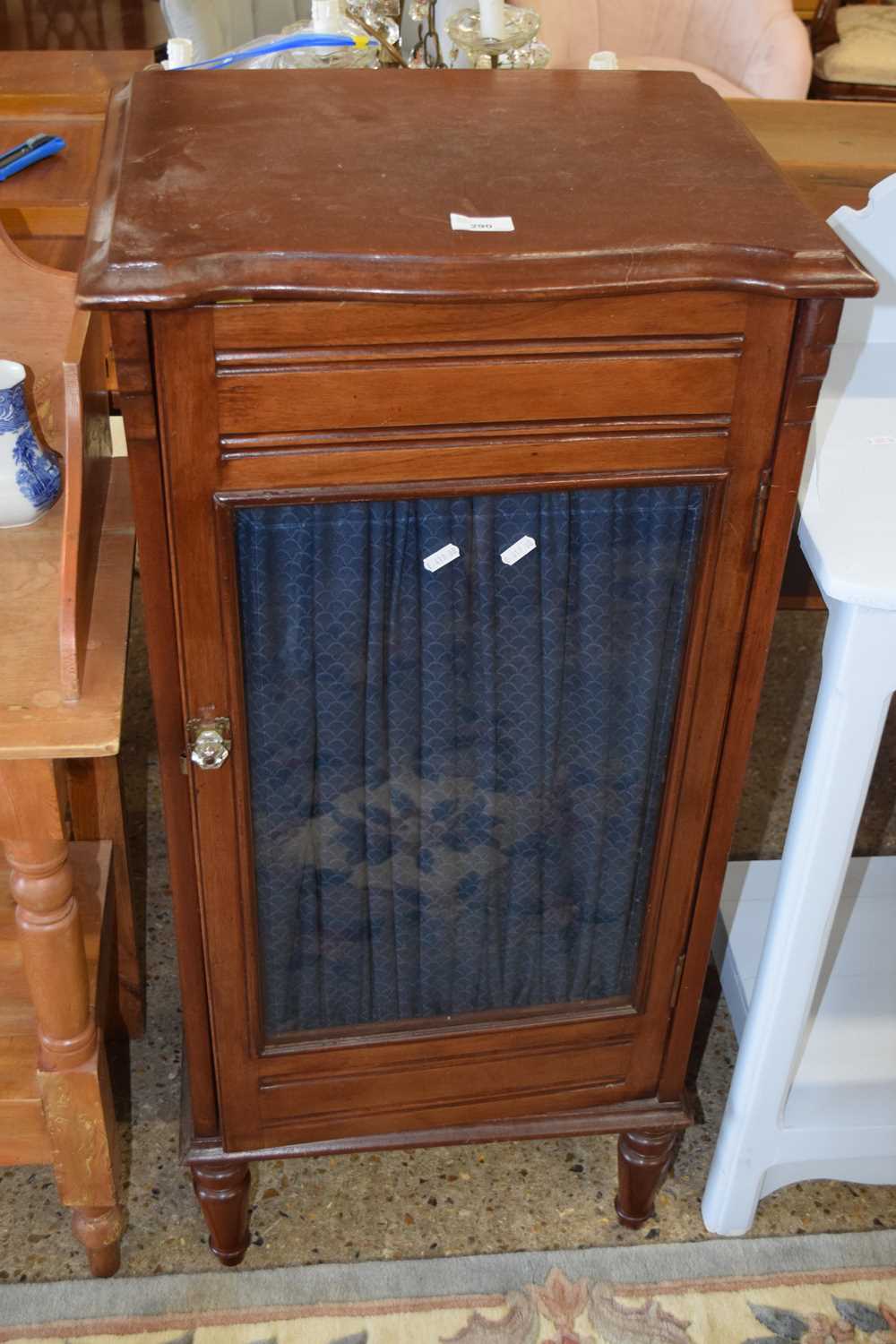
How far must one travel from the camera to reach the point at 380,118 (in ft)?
3.59

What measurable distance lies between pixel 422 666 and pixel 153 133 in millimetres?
450

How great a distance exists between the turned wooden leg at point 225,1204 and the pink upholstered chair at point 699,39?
2357 mm

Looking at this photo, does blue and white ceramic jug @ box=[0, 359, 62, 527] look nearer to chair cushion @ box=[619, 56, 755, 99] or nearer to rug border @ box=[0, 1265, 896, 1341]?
rug border @ box=[0, 1265, 896, 1341]

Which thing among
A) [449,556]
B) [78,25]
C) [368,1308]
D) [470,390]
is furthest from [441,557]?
[78,25]

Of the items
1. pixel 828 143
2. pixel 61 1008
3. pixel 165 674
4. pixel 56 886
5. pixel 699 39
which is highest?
pixel 828 143

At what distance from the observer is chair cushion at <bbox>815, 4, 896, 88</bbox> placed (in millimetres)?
3795

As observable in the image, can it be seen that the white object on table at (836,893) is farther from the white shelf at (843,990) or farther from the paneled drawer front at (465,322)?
the paneled drawer front at (465,322)

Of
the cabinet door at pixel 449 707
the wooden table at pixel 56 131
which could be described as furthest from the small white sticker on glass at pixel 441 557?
the wooden table at pixel 56 131

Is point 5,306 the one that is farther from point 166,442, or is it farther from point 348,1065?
point 348,1065

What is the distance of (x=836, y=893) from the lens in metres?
1.27

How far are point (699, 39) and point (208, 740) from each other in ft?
8.77

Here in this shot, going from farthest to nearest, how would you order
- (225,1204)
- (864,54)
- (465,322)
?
(864,54), (225,1204), (465,322)

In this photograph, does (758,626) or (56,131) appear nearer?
(758,626)

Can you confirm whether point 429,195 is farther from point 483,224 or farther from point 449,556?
point 449,556
